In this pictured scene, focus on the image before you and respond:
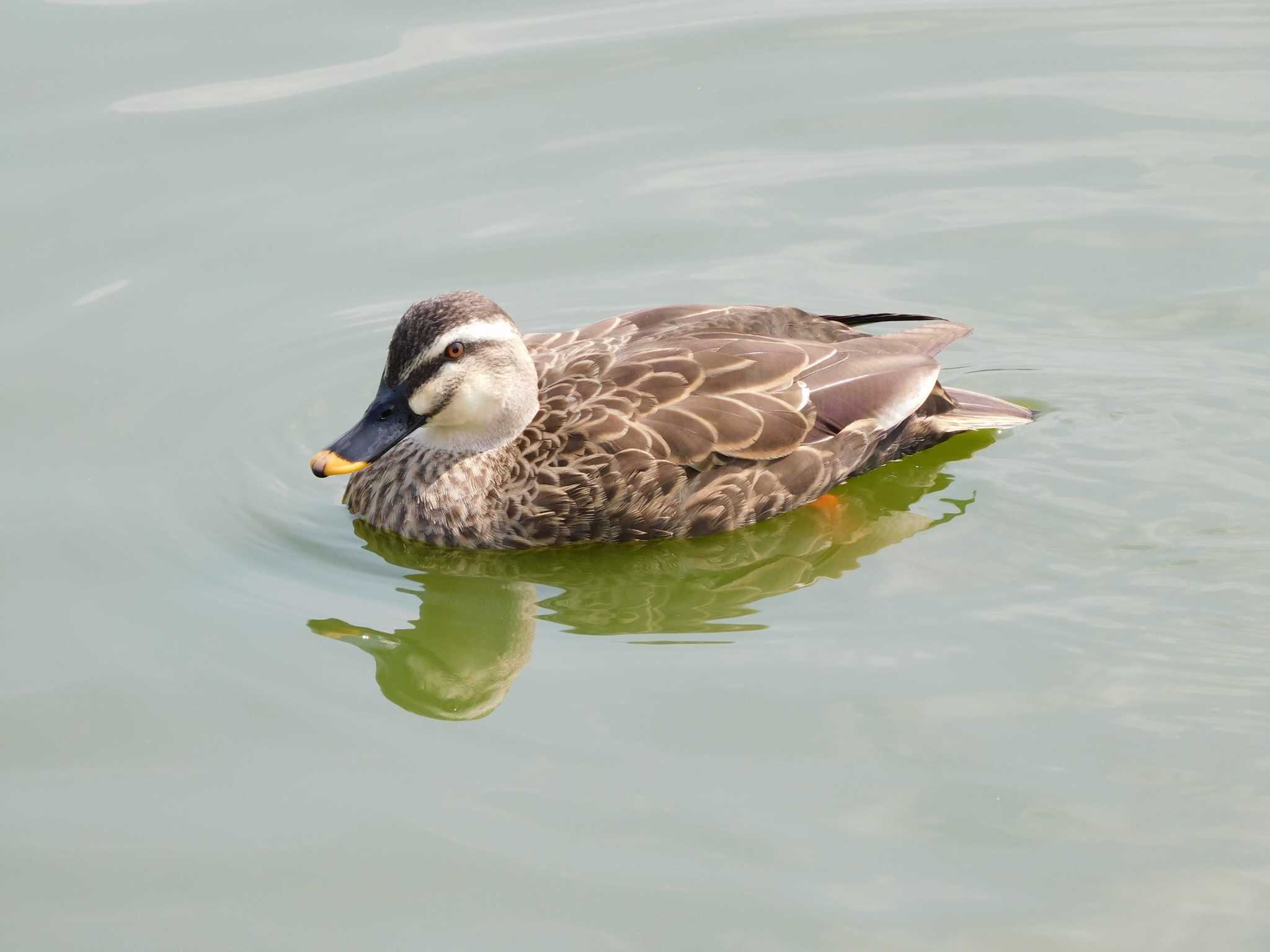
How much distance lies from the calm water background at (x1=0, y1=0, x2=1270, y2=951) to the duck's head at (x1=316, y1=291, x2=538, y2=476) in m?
0.62

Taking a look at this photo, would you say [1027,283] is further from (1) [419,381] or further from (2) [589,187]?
(1) [419,381]

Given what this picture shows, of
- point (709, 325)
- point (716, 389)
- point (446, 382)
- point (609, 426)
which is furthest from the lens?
point (709, 325)

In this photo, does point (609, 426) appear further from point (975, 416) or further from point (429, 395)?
point (975, 416)

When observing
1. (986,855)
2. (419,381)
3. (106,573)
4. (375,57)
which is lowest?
(986,855)

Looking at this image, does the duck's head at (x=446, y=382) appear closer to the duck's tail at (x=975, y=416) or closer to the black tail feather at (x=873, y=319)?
the black tail feather at (x=873, y=319)

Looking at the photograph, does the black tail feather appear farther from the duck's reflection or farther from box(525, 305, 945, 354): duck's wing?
the duck's reflection

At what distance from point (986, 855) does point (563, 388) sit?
3.43 metres

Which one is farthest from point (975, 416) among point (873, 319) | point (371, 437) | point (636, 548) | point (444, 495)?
point (371, 437)

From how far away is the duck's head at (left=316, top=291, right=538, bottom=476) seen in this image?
8172 mm

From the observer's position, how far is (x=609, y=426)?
334 inches

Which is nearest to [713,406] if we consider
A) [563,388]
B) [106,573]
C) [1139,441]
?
[563,388]

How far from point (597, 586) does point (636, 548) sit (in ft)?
1.27

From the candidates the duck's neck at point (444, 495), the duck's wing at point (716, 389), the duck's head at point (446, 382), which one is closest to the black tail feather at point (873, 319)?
the duck's wing at point (716, 389)

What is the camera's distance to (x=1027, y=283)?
10570mm
